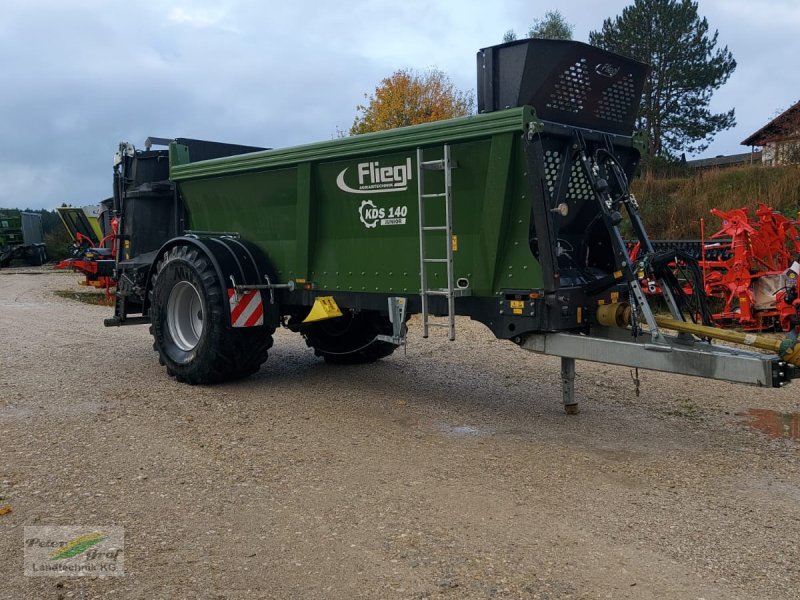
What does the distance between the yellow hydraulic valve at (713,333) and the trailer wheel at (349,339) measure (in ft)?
10.00

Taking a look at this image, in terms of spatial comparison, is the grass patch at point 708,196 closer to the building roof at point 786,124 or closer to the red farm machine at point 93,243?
the building roof at point 786,124

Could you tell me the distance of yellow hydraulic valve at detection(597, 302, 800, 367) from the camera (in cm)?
459

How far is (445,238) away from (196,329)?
3437mm

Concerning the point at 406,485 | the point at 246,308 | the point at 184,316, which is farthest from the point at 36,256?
the point at 406,485

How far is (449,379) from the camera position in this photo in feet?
25.3

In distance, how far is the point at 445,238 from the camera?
224 inches

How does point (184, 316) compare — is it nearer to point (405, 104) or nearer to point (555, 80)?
point (555, 80)

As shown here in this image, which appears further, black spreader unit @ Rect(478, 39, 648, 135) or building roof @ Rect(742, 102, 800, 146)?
building roof @ Rect(742, 102, 800, 146)

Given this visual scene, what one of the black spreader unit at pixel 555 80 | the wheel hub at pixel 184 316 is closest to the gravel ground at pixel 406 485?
the wheel hub at pixel 184 316

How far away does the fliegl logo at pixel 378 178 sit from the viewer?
5910mm

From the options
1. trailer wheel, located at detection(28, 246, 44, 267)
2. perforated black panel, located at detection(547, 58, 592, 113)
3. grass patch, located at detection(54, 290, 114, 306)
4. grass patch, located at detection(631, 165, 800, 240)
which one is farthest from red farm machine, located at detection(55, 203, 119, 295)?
grass patch, located at detection(631, 165, 800, 240)

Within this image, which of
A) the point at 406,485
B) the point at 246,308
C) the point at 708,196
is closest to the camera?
the point at 406,485

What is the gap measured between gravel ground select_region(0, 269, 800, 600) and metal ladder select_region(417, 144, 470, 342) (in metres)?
0.97

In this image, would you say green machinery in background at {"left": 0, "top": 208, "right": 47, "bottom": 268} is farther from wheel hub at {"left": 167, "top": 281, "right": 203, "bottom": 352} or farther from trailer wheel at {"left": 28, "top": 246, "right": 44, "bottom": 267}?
wheel hub at {"left": 167, "top": 281, "right": 203, "bottom": 352}
